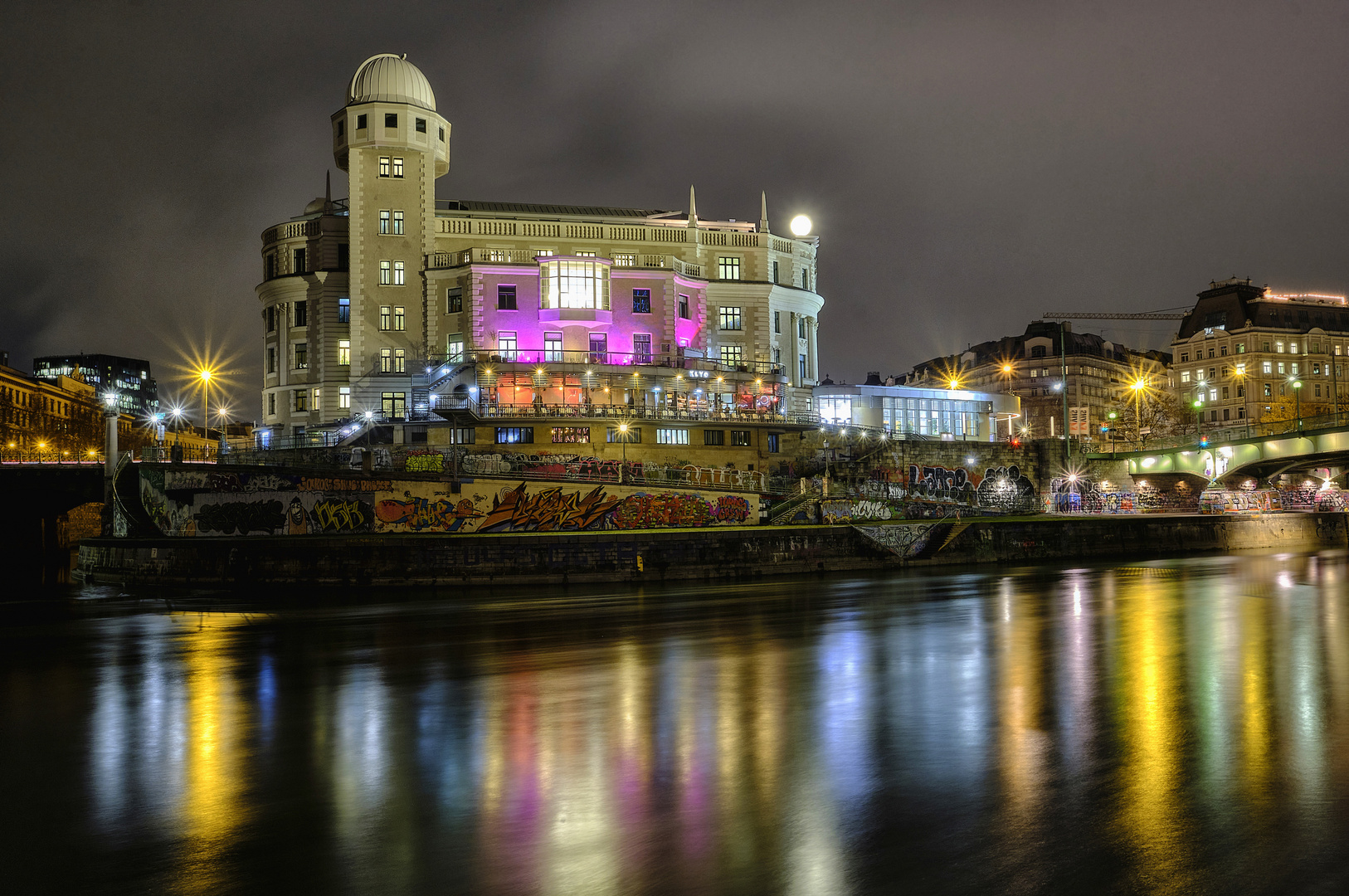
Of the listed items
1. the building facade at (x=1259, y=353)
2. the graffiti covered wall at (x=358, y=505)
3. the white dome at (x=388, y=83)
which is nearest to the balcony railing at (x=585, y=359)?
the graffiti covered wall at (x=358, y=505)

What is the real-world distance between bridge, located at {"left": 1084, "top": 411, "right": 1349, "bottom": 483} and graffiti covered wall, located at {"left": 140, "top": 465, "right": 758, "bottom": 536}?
51407 mm

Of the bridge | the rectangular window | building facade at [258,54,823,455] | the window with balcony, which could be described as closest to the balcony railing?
building facade at [258,54,823,455]

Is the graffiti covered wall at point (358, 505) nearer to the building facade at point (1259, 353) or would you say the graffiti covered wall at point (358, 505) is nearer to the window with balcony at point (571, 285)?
the window with balcony at point (571, 285)

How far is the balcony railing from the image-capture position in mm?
71438

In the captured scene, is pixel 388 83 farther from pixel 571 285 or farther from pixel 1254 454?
pixel 1254 454

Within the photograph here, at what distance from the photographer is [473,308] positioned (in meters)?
73.4

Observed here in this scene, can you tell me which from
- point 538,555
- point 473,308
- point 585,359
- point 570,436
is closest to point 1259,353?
point 585,359

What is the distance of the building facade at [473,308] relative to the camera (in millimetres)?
72000

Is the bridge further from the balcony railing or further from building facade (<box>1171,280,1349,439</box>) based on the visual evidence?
building facade (<box>1171,280,1349,439</box>)

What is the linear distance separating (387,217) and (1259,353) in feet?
396

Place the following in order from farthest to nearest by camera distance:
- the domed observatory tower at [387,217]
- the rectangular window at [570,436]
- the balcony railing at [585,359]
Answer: the domed observatory tower at [387,217] → the balcony railing at [585,359] → the rectangular window at [570,436]

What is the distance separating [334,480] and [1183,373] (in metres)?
134

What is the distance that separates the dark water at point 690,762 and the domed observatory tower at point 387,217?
48440 mm

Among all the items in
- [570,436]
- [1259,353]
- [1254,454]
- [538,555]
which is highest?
[1259,353]
